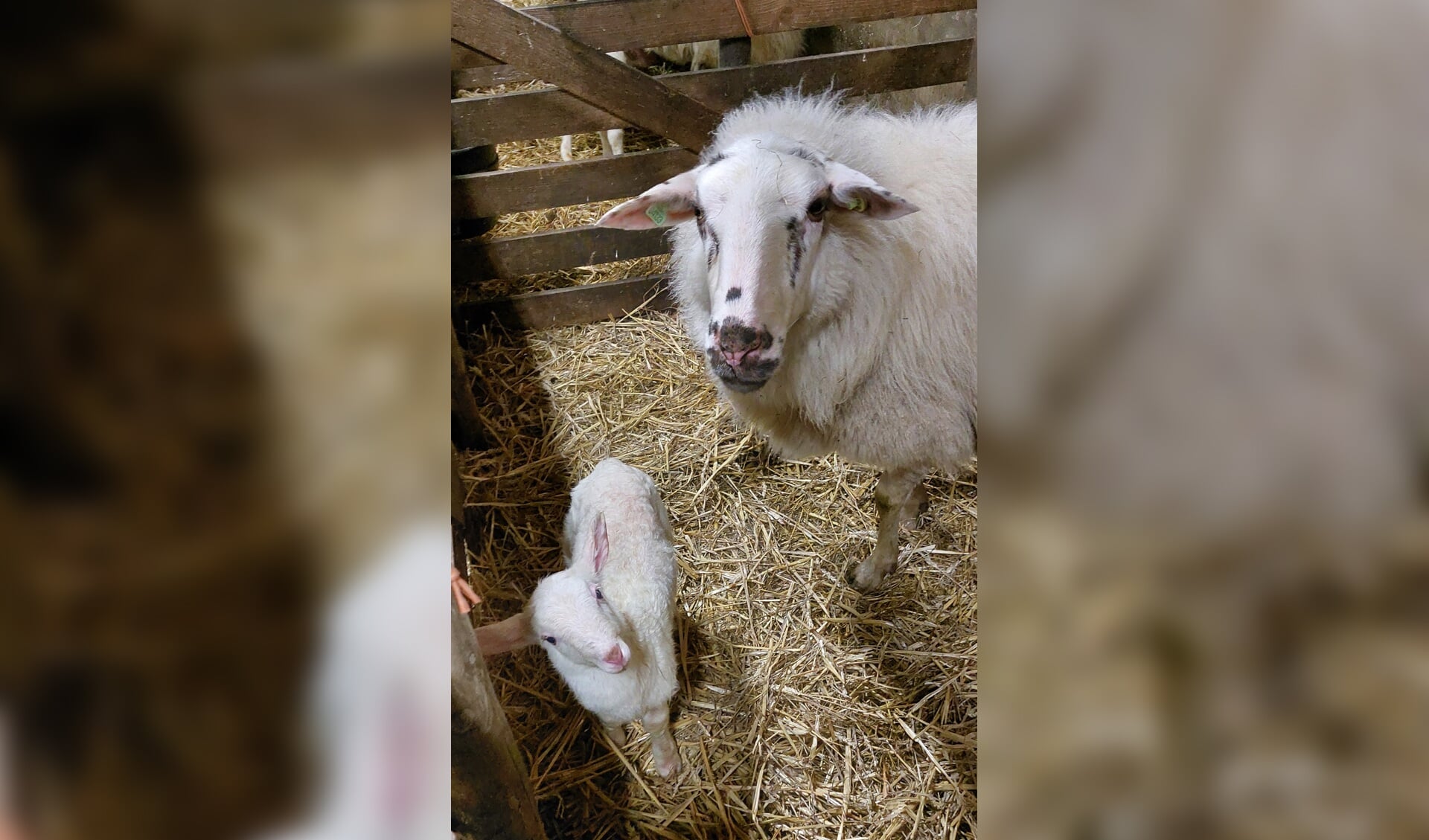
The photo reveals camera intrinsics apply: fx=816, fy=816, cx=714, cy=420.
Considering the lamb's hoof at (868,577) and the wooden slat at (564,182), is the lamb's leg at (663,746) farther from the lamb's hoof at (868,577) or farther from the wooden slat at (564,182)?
the wooden slat at (564,182)

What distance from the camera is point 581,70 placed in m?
2.79

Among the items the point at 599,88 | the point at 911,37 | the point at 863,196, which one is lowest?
the point at 863,196

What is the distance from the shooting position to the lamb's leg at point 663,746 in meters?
Result: 2.21

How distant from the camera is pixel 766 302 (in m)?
2.01

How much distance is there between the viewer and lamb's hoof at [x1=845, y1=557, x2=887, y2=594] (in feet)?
9.17

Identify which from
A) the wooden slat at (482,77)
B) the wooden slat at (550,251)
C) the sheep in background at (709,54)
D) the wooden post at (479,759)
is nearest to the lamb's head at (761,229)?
the wooden post at (479,759)

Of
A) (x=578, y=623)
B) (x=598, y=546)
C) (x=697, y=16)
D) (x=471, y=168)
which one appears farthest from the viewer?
(x=471, y=168)

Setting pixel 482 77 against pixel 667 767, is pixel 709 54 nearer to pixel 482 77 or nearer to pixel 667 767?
pixel 482 77

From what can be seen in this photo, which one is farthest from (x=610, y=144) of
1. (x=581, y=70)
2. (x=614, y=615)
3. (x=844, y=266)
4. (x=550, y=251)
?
(x=614, y=615)
